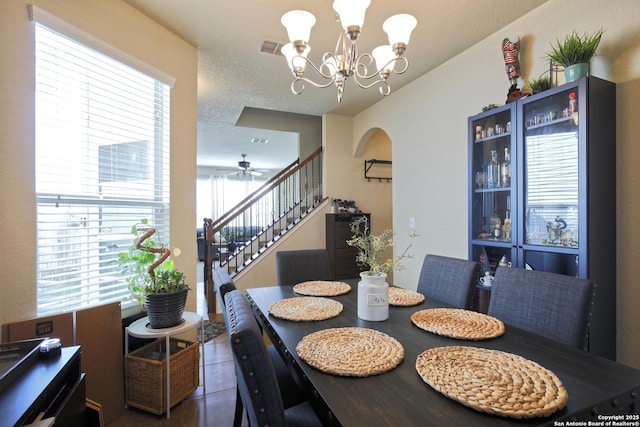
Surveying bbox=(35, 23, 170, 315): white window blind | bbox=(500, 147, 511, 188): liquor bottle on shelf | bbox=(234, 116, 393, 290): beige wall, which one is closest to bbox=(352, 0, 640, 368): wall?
bbox=(234, 116, 393, 290): beige wall

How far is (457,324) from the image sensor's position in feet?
4.48

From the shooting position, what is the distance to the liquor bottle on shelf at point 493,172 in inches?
94.2

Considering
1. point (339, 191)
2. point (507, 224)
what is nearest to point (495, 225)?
point (507, 224)

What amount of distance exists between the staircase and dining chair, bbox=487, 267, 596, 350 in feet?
10.9

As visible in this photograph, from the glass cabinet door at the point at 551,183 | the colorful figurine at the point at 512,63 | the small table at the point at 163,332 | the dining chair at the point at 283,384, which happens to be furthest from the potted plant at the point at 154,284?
the colorful figurine at the point at 512,63

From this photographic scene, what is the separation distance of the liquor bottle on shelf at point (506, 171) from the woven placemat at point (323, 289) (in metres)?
1.40

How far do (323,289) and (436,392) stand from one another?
122 centimetres

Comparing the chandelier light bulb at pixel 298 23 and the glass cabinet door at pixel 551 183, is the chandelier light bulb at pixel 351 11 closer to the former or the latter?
the chandelier light bulb at pixel 298 23

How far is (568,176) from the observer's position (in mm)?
1871

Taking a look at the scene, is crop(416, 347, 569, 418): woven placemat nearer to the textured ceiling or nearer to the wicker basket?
the wicker basket

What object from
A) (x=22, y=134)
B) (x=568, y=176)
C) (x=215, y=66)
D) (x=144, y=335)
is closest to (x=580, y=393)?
(x=568, y=176)

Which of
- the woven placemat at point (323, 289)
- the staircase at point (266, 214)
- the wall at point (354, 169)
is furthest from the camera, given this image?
the wall at point (354, 169)

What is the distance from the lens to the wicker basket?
1.90 m

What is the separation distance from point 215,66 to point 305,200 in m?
2.81
